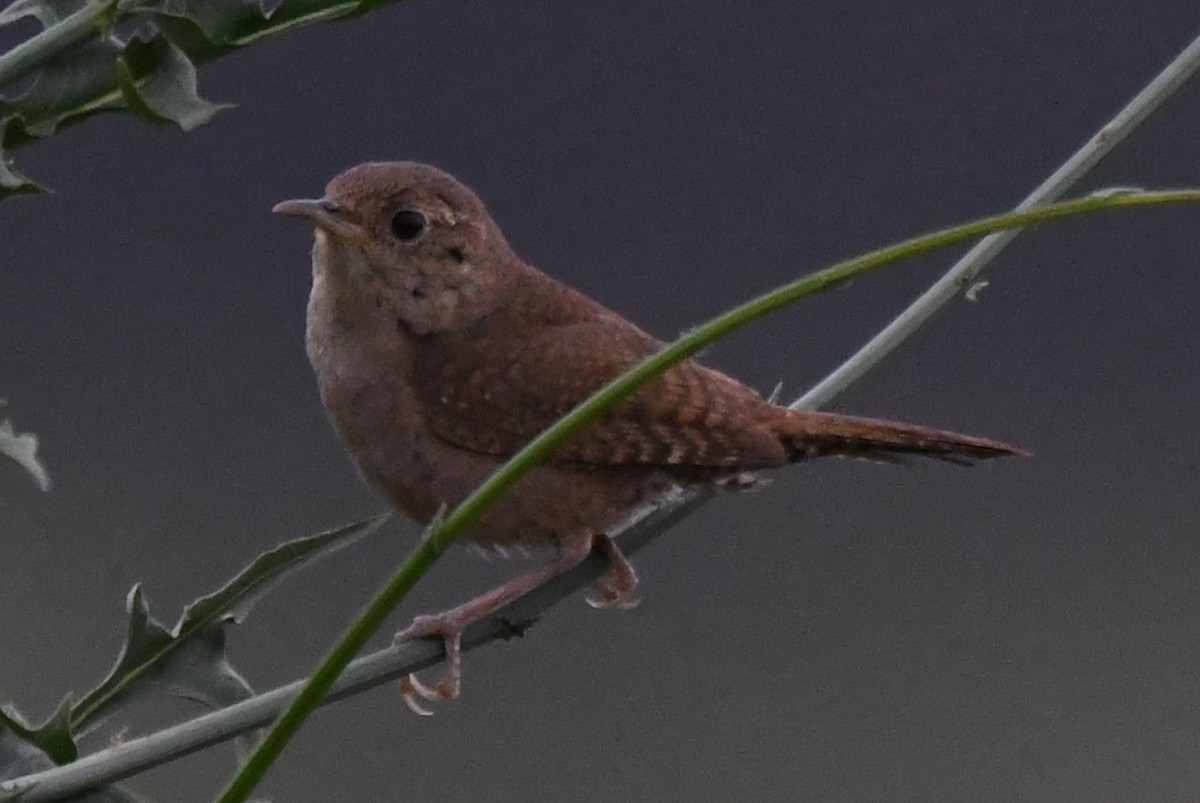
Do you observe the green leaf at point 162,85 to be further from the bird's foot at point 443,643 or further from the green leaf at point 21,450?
the bird's foot at point 443,643

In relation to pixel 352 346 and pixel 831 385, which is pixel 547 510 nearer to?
pixel 352 346

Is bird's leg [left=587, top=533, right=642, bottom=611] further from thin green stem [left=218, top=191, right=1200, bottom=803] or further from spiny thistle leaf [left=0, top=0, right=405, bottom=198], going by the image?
thin green stem [left=218, top=191, right=1200, bottom=803]

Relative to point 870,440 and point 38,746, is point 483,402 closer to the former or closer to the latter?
point 870,440

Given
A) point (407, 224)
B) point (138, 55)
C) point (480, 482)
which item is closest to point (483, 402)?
point (480, 482)

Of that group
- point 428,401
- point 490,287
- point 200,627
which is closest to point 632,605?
point 428,401

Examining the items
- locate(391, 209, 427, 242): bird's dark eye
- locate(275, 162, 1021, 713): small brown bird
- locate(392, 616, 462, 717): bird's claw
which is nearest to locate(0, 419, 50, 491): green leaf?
locate(392, 616, 462, 717): bird's claw

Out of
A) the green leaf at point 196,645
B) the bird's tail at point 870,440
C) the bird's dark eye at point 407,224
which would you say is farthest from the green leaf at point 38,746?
the bird's dark eye at point 407,224
